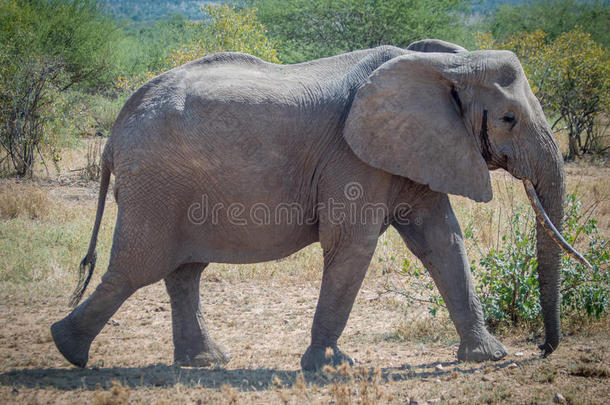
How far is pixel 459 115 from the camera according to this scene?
4.57 meters

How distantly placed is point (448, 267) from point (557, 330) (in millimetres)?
911

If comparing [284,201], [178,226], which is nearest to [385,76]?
[284,201]

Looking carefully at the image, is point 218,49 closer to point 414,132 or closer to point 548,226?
point 414,132

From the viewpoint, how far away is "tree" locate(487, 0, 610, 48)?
27.4 meters

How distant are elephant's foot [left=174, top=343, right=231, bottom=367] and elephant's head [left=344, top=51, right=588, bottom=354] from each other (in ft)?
7.12

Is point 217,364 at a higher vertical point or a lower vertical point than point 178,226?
lower

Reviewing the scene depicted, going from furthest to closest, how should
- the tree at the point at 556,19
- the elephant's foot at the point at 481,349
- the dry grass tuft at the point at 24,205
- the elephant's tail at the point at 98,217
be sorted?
the tree at the point at 556,19
the dry grass tuft at the point at 24,205
the elephant's tail at the point at 98,217
the elephant's foot at the point at 481,349

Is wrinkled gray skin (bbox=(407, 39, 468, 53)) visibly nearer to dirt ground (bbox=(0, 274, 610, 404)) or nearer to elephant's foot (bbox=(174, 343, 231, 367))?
dirt ground (bbox=(0, 274, 610, 404))

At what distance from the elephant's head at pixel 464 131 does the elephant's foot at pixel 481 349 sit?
41cm

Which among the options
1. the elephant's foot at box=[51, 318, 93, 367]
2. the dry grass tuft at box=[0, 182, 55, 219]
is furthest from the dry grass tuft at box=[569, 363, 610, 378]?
the dry grass tuft at box=[0, 182, 55, 219]

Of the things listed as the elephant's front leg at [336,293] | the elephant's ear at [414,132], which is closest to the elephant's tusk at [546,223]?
the elephant's ear at [414,132]

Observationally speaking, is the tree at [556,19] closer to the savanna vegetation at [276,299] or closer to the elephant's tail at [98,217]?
the savanna vegetation at [276,299]

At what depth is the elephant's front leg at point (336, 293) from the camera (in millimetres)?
4508

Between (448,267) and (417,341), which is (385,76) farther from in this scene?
(417,341)
